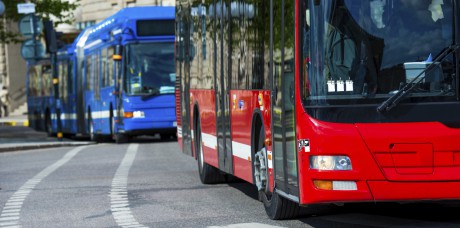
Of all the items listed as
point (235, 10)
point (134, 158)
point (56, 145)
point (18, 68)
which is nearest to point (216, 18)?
point (235, 10)

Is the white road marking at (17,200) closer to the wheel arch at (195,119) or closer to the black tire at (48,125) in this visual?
the wheel arch at (195,119)

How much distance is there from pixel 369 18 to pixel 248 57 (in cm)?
271

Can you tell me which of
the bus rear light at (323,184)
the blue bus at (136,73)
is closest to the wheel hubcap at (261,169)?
the bus rear light at (323,184)

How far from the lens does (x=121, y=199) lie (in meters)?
15.5

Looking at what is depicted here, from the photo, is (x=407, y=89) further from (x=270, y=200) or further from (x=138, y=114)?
(x=138, y=114)

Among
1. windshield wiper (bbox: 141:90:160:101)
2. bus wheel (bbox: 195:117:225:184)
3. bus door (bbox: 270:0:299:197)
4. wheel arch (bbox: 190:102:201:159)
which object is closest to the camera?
bus door (bbox: 270:0:299:197)

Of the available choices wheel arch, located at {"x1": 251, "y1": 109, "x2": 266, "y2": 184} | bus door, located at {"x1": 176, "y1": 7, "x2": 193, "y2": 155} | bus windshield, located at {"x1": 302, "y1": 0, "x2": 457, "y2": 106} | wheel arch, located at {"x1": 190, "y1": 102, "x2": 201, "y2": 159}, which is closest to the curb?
bus door, located at {"x1": 176, "y1": 7, "x2": 193, "y2": 155}

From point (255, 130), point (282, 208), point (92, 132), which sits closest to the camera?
point (282, 208)

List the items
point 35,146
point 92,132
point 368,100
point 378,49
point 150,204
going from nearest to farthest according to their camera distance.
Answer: point 368,100 → point 378,49 → point 150,204 → point 35,146 → point 92,132

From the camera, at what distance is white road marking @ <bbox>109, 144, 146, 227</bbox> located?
12836 mm

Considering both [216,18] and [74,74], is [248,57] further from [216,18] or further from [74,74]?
[74,74]

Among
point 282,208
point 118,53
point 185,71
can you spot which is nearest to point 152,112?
point 118,53

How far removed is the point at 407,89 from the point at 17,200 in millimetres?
6811

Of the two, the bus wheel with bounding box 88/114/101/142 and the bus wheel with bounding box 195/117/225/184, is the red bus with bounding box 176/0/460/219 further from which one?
the bus wheel with bounding box 88/114/101/142
